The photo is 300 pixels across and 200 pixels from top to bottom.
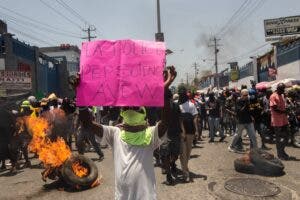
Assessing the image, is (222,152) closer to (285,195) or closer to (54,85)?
(285,195)

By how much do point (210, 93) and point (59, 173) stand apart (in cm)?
865

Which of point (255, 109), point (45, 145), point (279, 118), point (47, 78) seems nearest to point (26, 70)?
point (47, 78)

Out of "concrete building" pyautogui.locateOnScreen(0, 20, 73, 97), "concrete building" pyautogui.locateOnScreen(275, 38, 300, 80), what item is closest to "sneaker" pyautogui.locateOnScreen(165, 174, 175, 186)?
"concrete building" pyautogui.locateOnScreen(0, 20, 73, 97)

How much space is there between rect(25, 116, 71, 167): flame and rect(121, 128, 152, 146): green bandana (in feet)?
15.5

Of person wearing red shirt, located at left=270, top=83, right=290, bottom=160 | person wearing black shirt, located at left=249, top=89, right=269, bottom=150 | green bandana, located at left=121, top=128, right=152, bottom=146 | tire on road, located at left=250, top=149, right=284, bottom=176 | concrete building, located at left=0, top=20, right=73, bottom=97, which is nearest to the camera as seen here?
green bandana, located at left=121, top=128, right=152, bottom=146

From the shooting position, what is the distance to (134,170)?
3.92 metres

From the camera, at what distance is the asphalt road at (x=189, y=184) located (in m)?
7.57

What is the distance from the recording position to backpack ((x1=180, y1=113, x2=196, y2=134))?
9055 mm

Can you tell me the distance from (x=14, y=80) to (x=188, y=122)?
A: 37.9 ft

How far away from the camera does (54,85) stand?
3909 cm

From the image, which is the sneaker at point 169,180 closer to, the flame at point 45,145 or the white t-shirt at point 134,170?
the flame at point 45,145

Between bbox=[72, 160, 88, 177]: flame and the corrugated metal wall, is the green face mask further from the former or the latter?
the corrugated metal wall

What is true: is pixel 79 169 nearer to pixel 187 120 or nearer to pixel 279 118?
pixel 187 120

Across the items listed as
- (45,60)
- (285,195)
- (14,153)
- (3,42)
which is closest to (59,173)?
(14,153)
